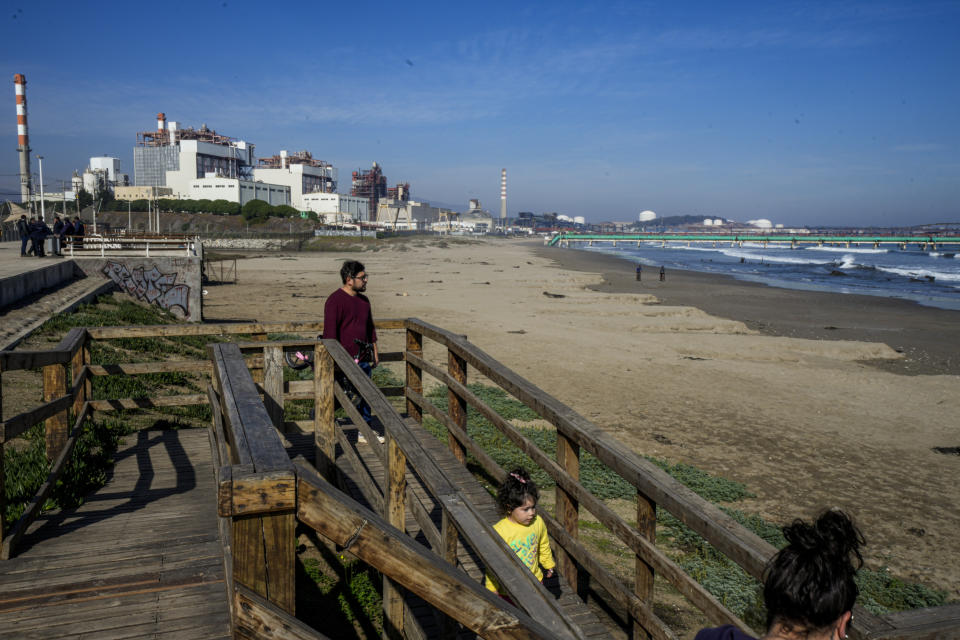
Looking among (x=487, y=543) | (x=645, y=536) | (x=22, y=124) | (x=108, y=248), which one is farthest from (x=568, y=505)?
(x=22, y=124)

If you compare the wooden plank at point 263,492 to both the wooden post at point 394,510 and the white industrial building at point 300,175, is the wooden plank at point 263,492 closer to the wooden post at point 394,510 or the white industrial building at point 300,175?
the wooden post at point 394,510

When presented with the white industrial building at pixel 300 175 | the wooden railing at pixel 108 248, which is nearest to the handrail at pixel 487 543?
the wooden railing at pixel 108 248

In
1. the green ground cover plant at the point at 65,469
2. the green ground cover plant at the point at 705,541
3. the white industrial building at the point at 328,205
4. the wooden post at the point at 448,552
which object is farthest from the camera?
the white industrial building at the point at 328,205

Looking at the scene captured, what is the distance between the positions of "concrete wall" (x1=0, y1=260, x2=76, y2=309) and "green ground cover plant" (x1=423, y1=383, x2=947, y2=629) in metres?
10.0

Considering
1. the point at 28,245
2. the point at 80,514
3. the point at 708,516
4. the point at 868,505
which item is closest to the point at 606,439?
the point at 708,516

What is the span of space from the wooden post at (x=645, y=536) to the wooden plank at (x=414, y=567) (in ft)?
5.66

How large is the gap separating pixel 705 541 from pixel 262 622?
5549 mm

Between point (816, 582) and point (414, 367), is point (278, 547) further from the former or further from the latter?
point (414, 367)

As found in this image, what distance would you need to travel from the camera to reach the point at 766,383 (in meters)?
14.3

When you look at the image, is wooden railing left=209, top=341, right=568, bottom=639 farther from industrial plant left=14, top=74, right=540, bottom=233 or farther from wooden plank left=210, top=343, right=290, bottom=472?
industrial plant left=14, top=74, right=540, bottom=233

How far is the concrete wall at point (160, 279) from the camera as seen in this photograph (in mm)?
21203

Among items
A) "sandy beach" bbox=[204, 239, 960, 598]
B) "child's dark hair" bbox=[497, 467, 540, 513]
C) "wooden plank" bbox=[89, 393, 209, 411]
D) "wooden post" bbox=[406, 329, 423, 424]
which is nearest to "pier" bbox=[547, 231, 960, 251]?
"sandy beach" bbox=[204, 239, 960, 598]

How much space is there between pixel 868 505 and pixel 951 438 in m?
4.18

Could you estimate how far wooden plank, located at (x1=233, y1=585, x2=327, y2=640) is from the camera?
178 cm
